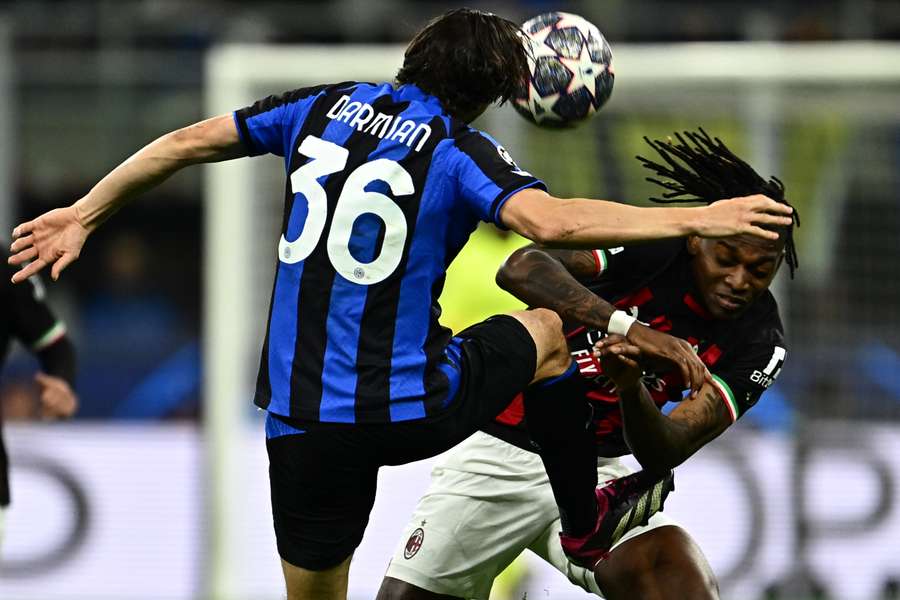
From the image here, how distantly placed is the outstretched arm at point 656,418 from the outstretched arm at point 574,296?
0.07 m

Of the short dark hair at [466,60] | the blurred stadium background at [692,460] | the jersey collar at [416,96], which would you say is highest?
the short dark hair at [466,60]

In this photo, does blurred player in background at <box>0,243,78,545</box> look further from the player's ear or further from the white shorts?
the player's ear

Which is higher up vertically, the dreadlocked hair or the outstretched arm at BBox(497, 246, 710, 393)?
the dreadlocked hair

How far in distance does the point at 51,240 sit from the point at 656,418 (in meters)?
1.80

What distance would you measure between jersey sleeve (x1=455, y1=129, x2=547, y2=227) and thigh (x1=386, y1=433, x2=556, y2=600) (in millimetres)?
1474

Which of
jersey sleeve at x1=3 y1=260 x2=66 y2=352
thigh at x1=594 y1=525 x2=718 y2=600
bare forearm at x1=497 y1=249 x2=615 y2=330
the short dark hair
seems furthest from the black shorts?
jersey sleeve at x1=3 y1=260 x2=66 y2=352

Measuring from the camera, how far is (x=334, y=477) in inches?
163

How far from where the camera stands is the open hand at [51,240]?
418cm

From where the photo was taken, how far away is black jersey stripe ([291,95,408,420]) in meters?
3.99

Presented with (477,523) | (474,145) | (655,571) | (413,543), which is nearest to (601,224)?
(474,145)

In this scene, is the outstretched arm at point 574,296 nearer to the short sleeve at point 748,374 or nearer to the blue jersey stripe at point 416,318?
the blue jersey stripe at point 416,318

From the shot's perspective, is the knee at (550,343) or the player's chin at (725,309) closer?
the knee at (550,343)

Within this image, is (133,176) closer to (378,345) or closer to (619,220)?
(378,345)

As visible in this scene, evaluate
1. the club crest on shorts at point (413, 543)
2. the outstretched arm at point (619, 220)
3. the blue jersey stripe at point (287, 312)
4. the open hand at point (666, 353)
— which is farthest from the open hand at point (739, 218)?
the club crest on shorts at point (413, 543)
